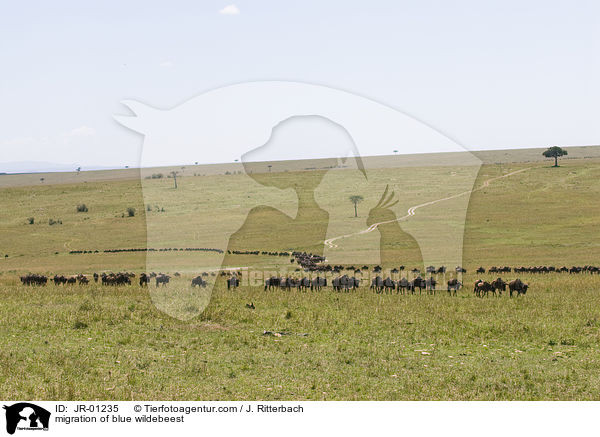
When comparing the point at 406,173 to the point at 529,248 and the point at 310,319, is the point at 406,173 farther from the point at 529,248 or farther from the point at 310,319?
the point at 310,319

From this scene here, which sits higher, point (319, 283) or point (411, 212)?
point (411, 212)

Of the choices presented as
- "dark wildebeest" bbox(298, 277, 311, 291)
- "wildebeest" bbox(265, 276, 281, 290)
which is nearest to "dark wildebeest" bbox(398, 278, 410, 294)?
"dark wildebeest" bbox(298, 277, 311, 291)

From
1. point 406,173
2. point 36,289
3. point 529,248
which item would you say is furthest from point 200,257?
point 406,173

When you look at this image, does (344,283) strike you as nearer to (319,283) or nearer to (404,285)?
(319,283)

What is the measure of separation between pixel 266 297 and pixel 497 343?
10863 mm

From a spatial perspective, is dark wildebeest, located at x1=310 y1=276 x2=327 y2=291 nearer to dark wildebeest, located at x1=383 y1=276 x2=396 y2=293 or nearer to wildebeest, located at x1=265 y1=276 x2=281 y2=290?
wildebeest, located at x1=265 y1=276 x2=281 y2=290

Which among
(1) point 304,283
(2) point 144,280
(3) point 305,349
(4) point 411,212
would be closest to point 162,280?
→ (2) point 144,280

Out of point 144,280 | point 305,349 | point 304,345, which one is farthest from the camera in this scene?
point 144,280

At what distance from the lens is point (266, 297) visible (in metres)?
24.2

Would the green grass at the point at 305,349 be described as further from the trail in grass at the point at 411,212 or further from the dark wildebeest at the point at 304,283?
the trail in grass at the point at 411,212
